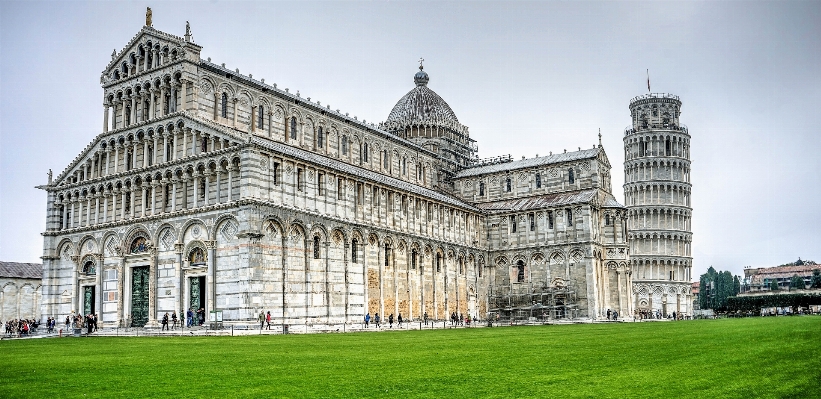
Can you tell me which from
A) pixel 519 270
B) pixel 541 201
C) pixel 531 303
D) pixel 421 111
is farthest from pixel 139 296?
pixel 421 111

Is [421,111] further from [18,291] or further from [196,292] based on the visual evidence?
[18,291]

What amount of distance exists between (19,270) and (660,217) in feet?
265

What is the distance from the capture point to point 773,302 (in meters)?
97.6

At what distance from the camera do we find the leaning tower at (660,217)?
106312 millimetres

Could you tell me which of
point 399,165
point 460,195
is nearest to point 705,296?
point 460,195

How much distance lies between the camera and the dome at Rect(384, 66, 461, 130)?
293ft

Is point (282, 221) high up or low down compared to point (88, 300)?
up

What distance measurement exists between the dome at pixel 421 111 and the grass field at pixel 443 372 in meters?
65.4

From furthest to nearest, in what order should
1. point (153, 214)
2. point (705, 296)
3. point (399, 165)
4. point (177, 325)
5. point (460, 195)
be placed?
point (705, 296)
point (460, 195)
point (399, 165)
point (153, 214)
point (177, 325)

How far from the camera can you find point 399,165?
7825 cm

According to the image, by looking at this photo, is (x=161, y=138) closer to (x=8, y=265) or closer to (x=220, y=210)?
(x=220, y=210)

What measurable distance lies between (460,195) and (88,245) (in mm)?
42537

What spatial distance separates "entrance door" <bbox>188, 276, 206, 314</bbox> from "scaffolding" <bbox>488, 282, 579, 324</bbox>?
109 ft

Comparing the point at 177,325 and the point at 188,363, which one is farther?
the point at 177,325
